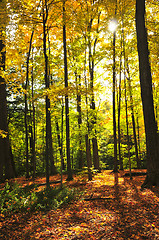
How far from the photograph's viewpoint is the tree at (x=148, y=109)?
22.8ft

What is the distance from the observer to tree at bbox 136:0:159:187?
6961 mm

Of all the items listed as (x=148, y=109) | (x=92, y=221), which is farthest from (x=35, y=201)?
(x=148, y=109)

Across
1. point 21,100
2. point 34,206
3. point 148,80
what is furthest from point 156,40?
point 21,100

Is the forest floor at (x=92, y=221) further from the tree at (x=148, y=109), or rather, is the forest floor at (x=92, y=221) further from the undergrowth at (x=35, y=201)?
the tree at (x=148, y=109)

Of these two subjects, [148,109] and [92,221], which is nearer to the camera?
[92,221]

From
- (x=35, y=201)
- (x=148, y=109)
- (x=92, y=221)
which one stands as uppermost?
(x=148, y=109)

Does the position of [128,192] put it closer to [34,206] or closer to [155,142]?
[155,142]

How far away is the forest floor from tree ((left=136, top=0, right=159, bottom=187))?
99 cm

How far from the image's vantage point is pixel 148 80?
7250mm

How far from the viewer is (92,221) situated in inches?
177

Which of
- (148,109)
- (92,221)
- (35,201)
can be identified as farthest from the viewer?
(148,109)

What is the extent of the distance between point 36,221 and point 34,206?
84 cm

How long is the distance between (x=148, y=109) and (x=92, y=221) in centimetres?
486

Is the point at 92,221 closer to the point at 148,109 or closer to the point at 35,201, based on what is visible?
the point at 35,201
